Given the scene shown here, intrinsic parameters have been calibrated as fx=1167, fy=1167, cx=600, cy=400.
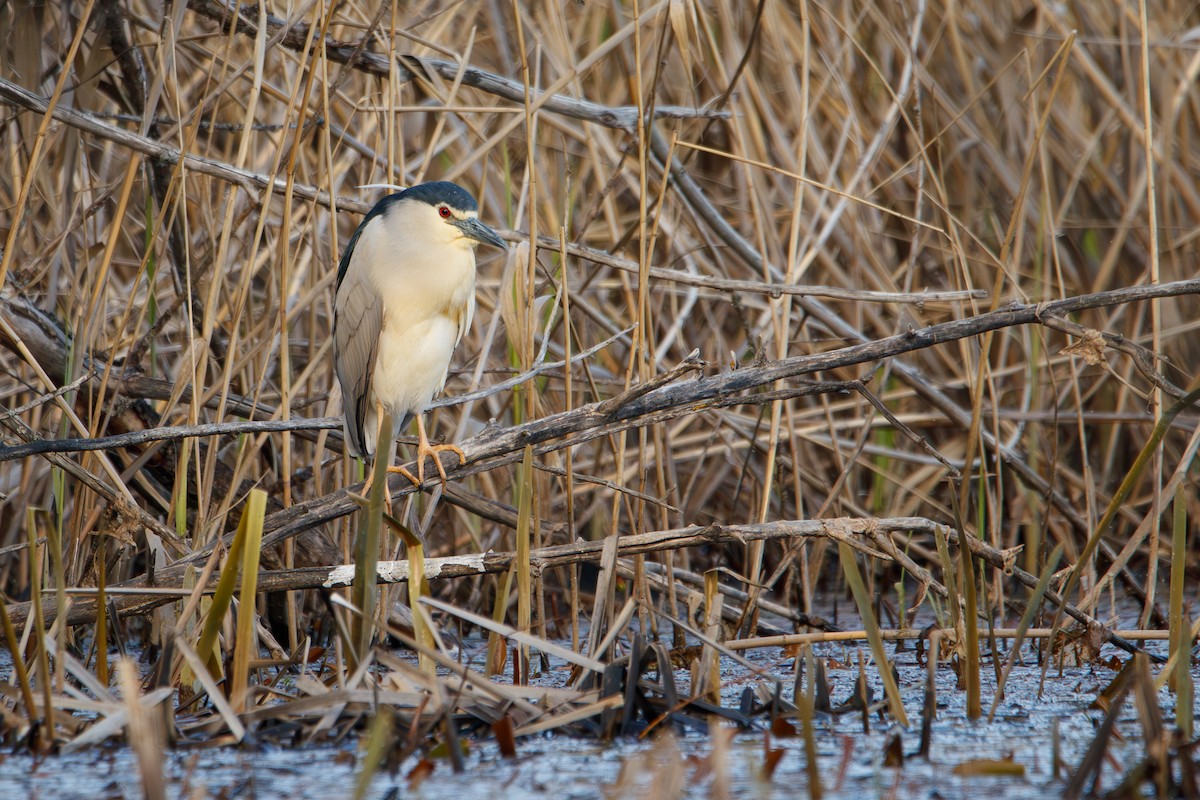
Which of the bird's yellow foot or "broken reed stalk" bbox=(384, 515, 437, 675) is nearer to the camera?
"broken reed stalk" bbox=(384, 515, 437, 675)

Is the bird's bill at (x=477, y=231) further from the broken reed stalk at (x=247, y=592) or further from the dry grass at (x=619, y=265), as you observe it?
the broken reed stalk at (x=247, y=592)

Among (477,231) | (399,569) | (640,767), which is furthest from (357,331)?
(640,767)

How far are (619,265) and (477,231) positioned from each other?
51 centimetres

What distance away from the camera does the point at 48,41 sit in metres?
3.61

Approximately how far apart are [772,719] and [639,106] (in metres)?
1.44

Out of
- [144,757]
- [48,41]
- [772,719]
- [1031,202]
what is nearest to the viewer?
[144,757]

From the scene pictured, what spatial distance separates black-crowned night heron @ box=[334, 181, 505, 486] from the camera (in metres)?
3.21

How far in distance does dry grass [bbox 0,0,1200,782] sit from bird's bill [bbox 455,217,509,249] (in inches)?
3.1

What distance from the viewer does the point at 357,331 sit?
3365 mm

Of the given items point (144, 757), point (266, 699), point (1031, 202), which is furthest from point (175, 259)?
point (1031, 202)

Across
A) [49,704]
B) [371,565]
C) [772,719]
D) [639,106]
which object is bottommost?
[772,719]

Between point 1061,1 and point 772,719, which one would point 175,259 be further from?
point 1061,1

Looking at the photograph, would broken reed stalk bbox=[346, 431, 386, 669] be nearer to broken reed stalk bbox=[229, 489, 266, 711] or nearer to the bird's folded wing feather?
broken reed stalk bbox=[229, 489, 266, 711]

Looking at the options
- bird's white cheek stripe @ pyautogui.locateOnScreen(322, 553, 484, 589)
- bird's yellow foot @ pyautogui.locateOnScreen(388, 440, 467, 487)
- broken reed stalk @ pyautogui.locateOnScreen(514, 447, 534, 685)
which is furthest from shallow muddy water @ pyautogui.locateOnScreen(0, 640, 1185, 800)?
bird's yellow foot @ pyautogui.locateOnScreen(388, 440, 467, 487)
